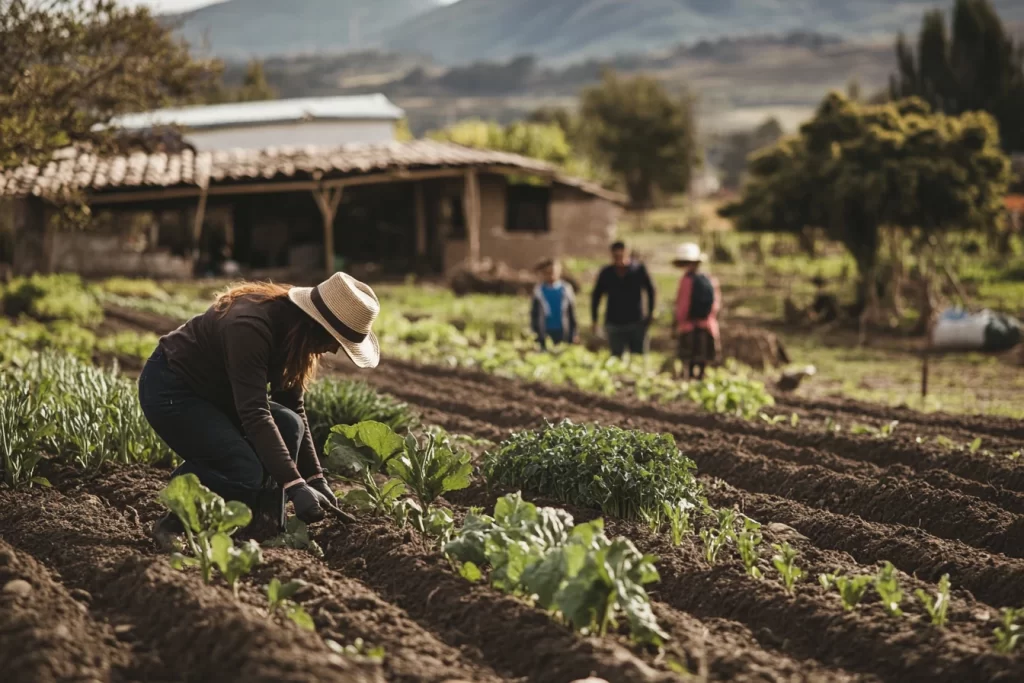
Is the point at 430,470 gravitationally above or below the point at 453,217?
below

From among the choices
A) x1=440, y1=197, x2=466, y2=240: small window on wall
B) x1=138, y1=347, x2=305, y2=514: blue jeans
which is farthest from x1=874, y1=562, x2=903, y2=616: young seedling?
x1=440, y1=197, x2=466, y2=240: small window on wall

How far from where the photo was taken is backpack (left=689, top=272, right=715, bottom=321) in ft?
37.3

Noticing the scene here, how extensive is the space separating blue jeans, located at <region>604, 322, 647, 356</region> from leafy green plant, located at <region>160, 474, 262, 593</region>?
758 cm

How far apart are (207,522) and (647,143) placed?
2272 inches

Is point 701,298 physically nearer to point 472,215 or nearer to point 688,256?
point 688,256

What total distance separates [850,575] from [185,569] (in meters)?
2.65

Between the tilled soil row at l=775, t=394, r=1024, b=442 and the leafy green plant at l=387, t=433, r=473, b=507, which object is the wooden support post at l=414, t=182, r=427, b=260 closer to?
the tilled soil row at l=775, t=394, r=1024, b=442

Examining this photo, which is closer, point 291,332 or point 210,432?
point 291,332

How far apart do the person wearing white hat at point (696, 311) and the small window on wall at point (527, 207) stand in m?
19.5

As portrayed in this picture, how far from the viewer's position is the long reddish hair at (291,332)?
500cm

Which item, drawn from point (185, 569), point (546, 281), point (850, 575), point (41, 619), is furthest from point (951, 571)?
point (546, 281)

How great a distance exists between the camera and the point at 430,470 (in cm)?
558

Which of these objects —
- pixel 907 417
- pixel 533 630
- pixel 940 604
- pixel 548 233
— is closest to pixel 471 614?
pixel 533 630

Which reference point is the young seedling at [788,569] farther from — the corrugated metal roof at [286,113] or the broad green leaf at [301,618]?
the corrugated metal roof at [286,113]
